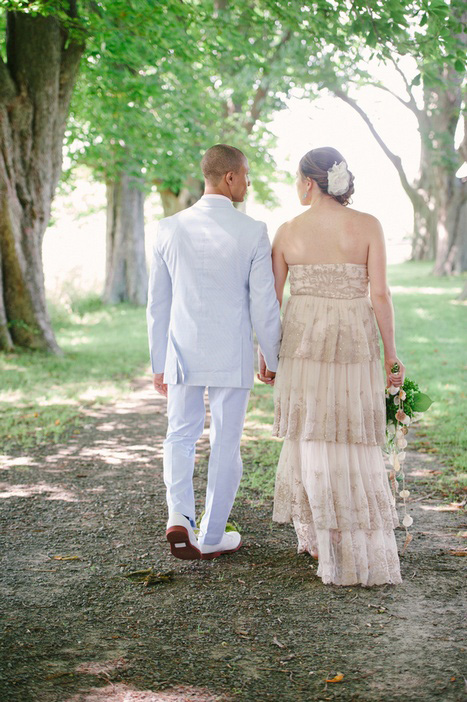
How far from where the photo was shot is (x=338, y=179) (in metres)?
3.82

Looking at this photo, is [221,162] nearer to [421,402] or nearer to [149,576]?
[421,402]

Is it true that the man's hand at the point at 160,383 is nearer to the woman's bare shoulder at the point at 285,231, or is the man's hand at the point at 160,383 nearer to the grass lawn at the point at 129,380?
the woman's bare shoulder at the point at 285,231

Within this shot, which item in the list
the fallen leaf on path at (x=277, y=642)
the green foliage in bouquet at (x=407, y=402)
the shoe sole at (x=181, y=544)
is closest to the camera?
the fallen leaf on path at (x=277, y=642)

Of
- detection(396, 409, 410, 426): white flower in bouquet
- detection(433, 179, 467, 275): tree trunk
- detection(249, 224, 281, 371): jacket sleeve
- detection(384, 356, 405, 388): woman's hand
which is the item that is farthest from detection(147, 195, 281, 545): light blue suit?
detection(433, 179, 467, 275): tree trunk

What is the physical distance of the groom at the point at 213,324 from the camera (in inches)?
155

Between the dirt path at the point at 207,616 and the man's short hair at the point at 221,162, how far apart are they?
2.20 metres

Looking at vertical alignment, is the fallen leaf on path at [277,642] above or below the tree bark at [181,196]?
below

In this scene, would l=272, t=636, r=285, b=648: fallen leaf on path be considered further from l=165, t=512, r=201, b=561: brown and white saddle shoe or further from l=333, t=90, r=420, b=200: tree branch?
l=333, t=90, r=420, b=200: tree branch

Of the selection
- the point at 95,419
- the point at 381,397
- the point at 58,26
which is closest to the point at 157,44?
the point at 58,26

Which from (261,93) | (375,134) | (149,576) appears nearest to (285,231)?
(149,576)

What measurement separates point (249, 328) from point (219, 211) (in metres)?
0.66

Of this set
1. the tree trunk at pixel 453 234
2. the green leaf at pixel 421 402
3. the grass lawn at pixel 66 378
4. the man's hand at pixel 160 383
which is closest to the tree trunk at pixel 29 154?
the grass lawn at pixel 66 378

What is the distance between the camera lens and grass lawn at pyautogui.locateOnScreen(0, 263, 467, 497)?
271 inches

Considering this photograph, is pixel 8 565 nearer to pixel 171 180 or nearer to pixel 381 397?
pixel 381 397
